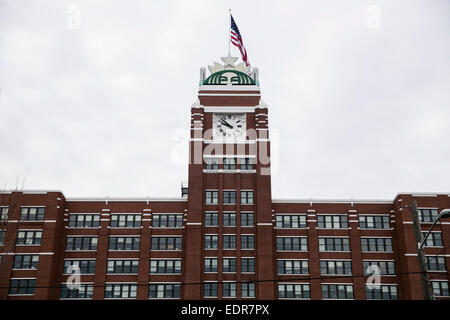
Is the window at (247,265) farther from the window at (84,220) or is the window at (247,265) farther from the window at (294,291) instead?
the window at (84,220)

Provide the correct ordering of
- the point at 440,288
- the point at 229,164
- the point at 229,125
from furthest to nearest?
1. the point at 229,125
2. the point at 229,164
3. the point at 440,288

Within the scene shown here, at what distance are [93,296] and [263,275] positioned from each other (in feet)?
63.5

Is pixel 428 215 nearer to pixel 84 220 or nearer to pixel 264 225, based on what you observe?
pixel 264 225

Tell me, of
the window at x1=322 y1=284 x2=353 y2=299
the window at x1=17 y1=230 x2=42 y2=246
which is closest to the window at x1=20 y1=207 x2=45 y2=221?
the window at x1=17 y1=230 x2=42 y2=246

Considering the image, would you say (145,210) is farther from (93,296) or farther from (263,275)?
(263,275)

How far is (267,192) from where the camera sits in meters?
57.6

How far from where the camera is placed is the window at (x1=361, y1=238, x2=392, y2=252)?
2265 inches

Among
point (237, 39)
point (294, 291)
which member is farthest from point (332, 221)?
point (237, 39)

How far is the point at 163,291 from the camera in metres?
55.0

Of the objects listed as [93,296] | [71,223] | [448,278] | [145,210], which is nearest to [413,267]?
[448,278]

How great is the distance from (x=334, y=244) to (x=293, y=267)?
576 centimetres

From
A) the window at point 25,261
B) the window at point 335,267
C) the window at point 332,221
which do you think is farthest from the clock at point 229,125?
the window at point 25,261
